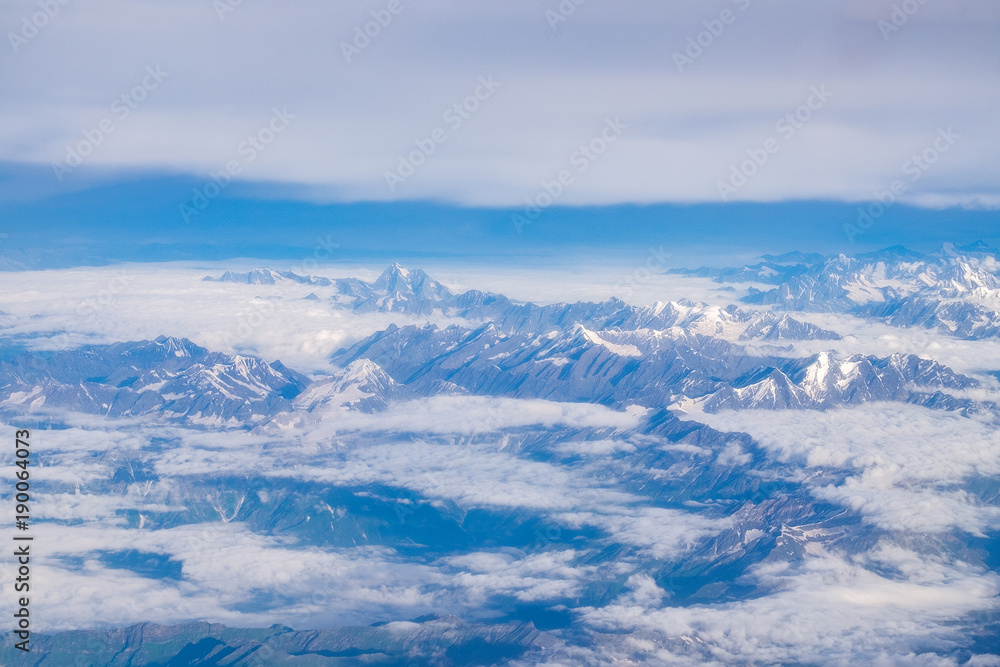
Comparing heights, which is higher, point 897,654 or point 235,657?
point 897,654

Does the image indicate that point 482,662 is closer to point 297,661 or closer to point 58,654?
point 297,661

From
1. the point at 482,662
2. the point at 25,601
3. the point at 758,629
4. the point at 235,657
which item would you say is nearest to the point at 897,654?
the point at 758,629

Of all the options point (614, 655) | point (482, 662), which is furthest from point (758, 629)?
point (482, 662)

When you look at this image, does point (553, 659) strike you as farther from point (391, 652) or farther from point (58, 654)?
point (58, 654)

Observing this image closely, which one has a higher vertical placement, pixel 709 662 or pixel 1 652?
pixel 709 662

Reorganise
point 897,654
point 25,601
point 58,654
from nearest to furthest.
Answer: point 25,601
point 897,654
point 58,654

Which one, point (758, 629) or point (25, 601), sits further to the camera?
point (758, 629)

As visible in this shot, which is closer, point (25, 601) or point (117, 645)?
point (25, 601)

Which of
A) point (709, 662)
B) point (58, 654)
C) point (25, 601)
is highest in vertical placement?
point (25, 601)

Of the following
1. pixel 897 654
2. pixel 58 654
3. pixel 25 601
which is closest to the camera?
pixel 25 601
